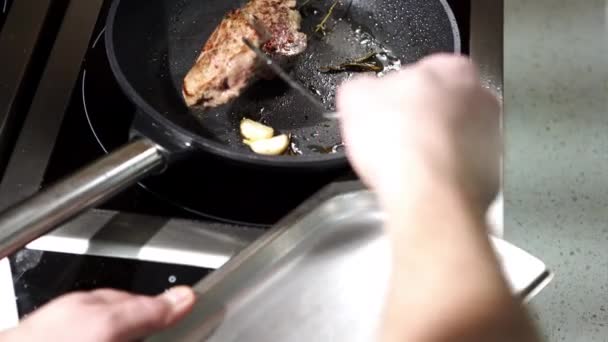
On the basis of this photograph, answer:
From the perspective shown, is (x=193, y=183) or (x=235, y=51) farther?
(x=235, y=51)

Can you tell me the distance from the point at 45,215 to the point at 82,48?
36 centimetres

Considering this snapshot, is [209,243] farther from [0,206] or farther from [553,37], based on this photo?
[553,37]

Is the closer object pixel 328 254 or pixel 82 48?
pixel 328 254

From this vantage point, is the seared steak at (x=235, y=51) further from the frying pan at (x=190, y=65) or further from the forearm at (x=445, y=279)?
the forearm at (x=445, y=279)

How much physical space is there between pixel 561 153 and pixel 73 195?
0.74 meters

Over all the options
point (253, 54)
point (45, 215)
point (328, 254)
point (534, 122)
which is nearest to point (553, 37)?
point (534, 122)

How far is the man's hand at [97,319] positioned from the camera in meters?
0.56

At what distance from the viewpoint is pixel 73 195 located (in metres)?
0.65

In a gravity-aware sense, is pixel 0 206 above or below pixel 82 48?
below

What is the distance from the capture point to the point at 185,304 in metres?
0.61

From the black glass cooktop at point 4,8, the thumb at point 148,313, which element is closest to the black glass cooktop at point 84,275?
the thumb at point 148,313

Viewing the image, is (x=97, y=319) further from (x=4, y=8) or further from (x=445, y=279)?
(x=4, y=8)

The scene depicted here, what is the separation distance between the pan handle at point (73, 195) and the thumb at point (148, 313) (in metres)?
0.14

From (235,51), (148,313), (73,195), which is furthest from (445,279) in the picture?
(235,51)
